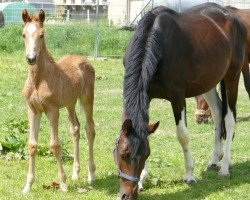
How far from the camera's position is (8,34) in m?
22.3

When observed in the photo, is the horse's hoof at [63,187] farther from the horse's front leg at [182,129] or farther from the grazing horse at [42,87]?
the horse's front leg at [182,129]

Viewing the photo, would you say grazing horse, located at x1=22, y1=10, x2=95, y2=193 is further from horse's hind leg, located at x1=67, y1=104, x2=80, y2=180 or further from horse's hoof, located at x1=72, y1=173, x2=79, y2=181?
horse's hoof, located at x1=72, y1=173, x2=79, y2=181

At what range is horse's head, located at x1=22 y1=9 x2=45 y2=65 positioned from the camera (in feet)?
18.1

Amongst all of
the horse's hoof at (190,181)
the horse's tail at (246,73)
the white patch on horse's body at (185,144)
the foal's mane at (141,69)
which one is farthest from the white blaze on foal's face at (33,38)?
the horse's tail at (246,73)

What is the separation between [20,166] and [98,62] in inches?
462

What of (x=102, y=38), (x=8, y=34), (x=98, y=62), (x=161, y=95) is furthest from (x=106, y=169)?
(x=8, y=34)

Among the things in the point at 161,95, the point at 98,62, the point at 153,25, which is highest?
the point at 153,25

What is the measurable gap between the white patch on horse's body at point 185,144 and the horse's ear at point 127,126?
122cm

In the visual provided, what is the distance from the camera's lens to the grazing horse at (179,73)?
541 cm

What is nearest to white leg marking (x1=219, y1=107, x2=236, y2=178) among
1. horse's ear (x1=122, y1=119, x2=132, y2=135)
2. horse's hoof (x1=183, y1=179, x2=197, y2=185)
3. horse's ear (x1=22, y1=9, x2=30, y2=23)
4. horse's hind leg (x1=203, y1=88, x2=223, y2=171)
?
horse's hind leg (x1=203, y1=88, x2=223, y2=171)

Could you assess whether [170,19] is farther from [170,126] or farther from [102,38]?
[102,38]

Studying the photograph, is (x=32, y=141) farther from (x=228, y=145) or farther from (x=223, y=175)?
(x=228, y=145)

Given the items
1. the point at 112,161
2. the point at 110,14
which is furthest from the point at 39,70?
the point at 110,14

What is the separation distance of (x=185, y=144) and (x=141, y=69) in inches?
46.6
